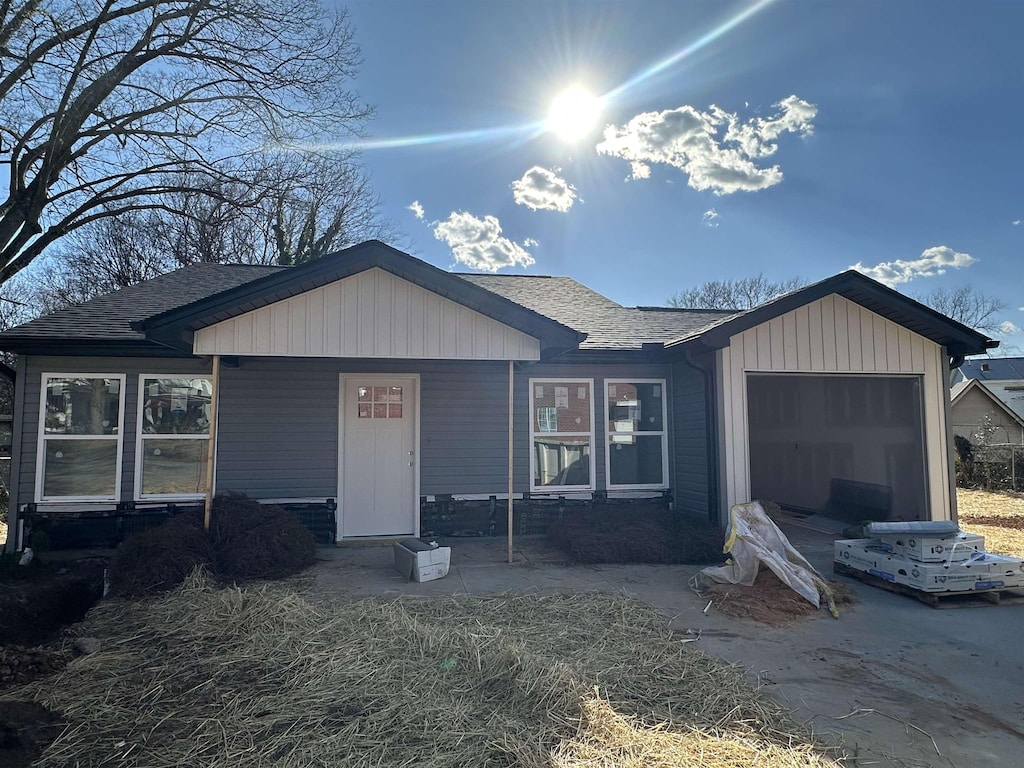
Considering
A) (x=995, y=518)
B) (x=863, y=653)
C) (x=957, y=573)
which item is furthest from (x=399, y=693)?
(x=995, y=518)

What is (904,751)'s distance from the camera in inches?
104

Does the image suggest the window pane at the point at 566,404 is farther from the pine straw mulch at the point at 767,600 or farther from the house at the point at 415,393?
the pine straw mulch at the point at 767,600

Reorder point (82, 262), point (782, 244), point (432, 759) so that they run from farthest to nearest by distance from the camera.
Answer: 1. point (82, 262)
2. point (782, 244)
3. point (432, 759)

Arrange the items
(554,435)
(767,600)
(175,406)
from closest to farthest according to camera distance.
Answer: (767,600) → (175,406) → (554,435)

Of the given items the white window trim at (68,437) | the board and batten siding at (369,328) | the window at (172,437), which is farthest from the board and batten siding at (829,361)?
the white window trim at (68,437)

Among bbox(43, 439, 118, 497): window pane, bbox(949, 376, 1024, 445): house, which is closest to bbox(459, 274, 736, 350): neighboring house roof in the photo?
bbox(43, 439, 118, 497): window pane

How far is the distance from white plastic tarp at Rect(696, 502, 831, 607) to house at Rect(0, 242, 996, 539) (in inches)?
57.7

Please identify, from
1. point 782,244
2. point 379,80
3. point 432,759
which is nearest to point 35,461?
point 432,759

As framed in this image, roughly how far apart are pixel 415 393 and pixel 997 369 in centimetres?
3952

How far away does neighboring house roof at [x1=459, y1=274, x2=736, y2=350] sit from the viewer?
8.05 m

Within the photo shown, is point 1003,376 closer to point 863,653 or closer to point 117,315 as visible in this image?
point 863,653

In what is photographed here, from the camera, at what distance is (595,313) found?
9.32m

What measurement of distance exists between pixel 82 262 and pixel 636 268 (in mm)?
20864

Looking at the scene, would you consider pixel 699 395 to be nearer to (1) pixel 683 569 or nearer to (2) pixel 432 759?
(1) pixel 683 569
